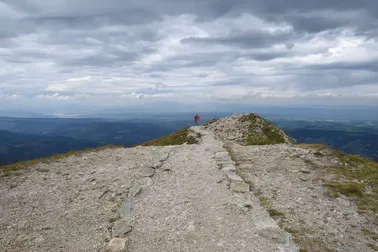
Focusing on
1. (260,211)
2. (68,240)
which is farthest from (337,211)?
(68,240)

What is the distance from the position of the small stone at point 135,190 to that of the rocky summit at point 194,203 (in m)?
0.08

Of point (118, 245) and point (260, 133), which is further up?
point (260, 133)

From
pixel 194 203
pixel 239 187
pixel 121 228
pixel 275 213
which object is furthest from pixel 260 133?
pixel 121 228

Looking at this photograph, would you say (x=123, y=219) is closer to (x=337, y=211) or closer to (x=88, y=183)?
(x=88, y=183)

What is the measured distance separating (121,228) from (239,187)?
30.8 feet

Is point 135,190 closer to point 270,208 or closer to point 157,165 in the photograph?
point 157,165

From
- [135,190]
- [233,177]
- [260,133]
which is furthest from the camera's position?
[260,133]

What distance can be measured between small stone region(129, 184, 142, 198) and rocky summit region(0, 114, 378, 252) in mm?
80

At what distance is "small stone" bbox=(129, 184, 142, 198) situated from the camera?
71.0 feet

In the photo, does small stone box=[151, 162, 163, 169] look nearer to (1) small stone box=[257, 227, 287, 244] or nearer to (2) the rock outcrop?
(1) small stone box=[257, 227, 287, 244]

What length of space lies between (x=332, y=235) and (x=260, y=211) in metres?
4.14

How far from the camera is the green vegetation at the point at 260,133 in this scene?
47088mm

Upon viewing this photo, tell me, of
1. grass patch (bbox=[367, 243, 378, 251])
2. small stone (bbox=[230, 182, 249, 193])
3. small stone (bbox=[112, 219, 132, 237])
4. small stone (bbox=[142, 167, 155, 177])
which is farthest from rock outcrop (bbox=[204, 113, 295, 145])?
small stone (bbox=[112, 219, 132, 237])

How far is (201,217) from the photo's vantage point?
17.7m
